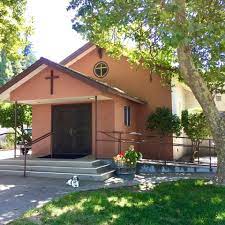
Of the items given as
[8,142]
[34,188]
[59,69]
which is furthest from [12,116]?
[34,188]

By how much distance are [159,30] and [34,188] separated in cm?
596

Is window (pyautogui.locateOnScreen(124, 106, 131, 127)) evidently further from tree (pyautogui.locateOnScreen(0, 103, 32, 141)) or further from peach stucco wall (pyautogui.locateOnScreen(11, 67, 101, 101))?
tree (pyautogui.locateOnScreen(0, 103, 32, 141))

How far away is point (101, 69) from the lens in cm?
1912

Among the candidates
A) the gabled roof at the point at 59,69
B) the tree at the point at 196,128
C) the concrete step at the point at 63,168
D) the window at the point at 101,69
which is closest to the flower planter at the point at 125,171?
the concrete step at the point at 63,168

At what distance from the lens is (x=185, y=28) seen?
9188mm

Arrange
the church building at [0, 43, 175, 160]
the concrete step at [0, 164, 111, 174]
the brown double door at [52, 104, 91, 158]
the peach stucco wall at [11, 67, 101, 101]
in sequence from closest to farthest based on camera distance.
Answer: the concrete step at [0, 164, 111, 174], the peach stucco wall at [11, 67, 101, 101], the church building at [0, 43, 175, 160], the brown double door at [52, 104, 91, 158]

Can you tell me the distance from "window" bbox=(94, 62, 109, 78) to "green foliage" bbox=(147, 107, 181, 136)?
3.62 m

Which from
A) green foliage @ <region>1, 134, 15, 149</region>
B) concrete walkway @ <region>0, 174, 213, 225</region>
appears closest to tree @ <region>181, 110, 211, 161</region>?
concrete walkway @ <region>0, 174, 213, 225</region>

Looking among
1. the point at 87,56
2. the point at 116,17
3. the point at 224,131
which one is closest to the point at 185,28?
the point at 116,17

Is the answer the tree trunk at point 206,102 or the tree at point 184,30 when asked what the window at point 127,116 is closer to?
the tree at point 184,30

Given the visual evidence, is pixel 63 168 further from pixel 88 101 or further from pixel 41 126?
pixel 41 126

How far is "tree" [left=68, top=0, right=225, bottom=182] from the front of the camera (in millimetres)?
9461

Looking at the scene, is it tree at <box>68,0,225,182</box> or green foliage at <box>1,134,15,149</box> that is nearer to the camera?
tree at <box>68,0,225,182</box>

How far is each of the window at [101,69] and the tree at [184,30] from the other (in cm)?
377
